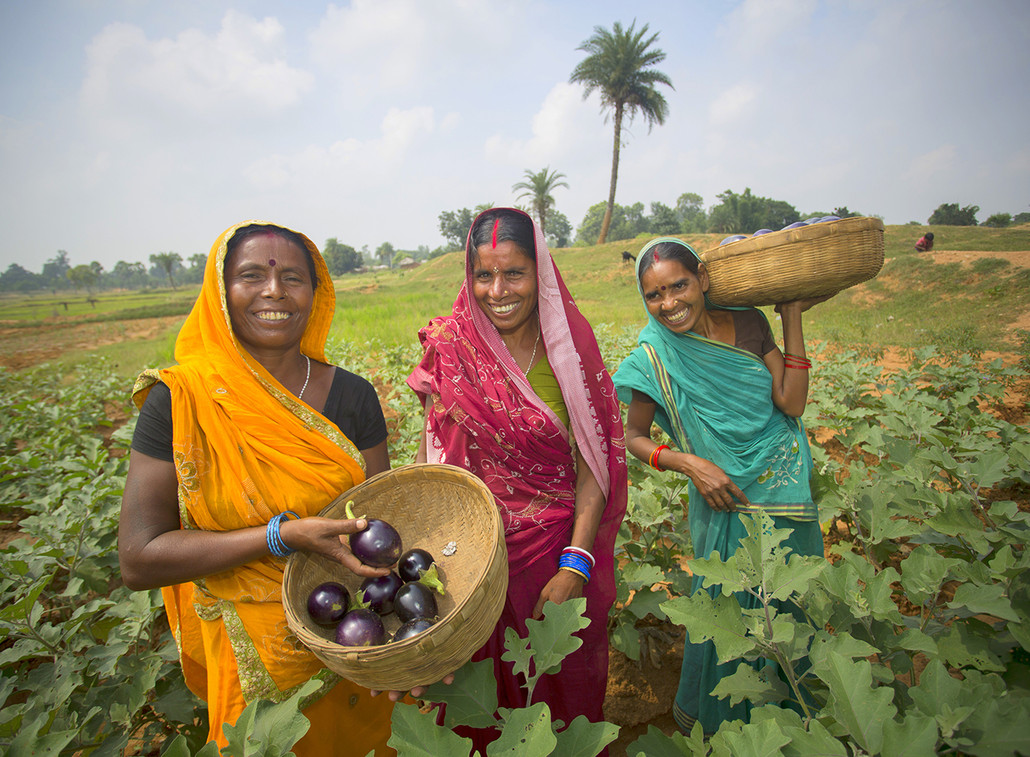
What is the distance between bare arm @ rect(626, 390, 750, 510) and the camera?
6.77 ft

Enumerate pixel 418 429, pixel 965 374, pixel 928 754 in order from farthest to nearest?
pixel 965 374 → pixel 418 429 → pixel 928 754

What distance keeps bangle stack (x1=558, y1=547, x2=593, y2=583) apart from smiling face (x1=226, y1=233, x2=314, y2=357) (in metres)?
1.27

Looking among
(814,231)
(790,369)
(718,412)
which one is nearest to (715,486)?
(718,412)

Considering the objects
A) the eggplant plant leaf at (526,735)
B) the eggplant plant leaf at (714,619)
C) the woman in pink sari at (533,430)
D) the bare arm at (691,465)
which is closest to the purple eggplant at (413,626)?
the eggplant plant leaf at (526,735)

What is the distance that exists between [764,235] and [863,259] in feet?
1.14

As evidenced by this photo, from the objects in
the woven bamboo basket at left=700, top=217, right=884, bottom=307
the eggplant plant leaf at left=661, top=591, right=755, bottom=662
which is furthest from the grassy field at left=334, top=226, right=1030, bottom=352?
the eggplant plant leaf at left=661, top=591, right=755, bottom=662

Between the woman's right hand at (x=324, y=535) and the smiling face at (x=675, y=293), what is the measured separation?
4.93 ft

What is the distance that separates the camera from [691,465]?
2.12 metres

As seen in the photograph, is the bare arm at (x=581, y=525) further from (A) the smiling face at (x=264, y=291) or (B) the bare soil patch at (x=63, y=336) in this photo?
(B) the bare soil patch at (x=63, y=336)

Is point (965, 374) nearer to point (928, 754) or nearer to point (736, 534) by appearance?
point (736, 534)

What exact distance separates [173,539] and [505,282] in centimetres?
137

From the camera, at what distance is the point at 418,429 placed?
13.7ft

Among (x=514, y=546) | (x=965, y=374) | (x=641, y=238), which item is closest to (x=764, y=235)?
(x=514, y=546)

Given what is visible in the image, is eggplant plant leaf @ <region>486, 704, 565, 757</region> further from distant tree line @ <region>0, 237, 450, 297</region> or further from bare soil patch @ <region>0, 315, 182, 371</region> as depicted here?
distant tree line @ <region>0, 237, 450, 297</region>
